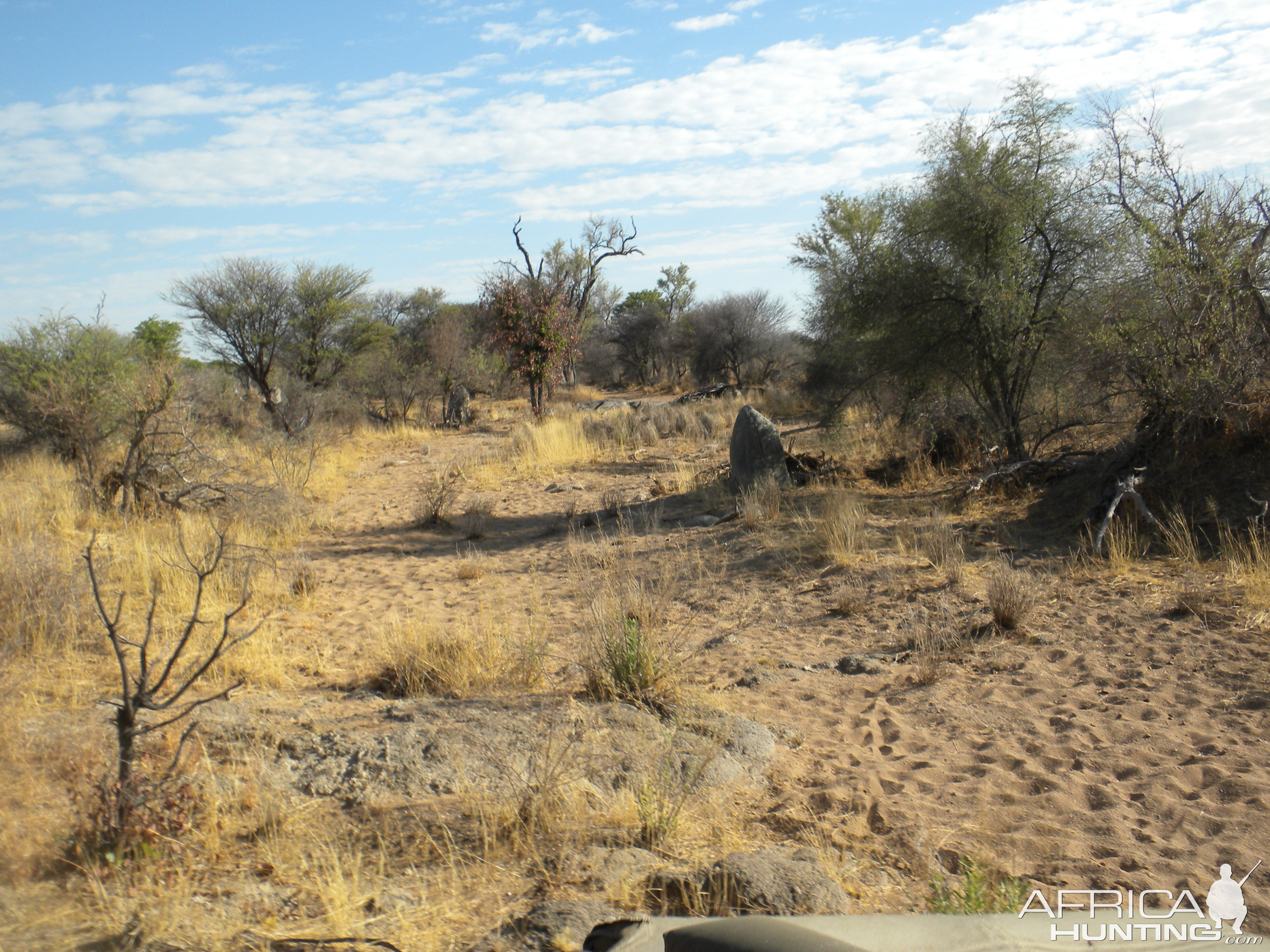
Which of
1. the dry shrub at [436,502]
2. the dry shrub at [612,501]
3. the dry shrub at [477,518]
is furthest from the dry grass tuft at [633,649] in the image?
the dry shrub at [436,502]

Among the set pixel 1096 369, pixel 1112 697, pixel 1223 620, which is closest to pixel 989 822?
pixel 1112 697

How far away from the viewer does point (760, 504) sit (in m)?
9.28

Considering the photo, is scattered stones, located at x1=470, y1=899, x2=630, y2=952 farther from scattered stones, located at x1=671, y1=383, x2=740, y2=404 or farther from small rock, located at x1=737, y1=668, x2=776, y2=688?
scattered stones, located at x1=671, y1=383, x2=740, y2=404

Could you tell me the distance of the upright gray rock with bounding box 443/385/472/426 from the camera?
22.7 metres

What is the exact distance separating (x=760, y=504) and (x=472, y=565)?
353cm

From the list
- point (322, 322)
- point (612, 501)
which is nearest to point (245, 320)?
point (322, 322)

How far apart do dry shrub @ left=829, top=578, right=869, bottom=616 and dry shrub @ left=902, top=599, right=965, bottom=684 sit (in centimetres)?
41

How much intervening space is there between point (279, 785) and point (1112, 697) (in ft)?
14.5

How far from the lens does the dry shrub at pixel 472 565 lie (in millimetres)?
7660

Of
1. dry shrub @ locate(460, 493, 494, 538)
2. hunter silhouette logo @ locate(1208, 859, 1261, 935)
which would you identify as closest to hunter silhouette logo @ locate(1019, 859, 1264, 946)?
hunter silhouette logo @ locate(1208, 859, 1261, 935)

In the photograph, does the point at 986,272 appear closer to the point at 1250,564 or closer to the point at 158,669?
the point at 1250,564

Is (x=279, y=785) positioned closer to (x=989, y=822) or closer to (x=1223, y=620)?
(x=989, y=822)

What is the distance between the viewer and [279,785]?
3172mm

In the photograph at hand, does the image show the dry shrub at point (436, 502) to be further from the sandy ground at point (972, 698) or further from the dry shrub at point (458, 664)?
the dry shrub at point (458, 664)
